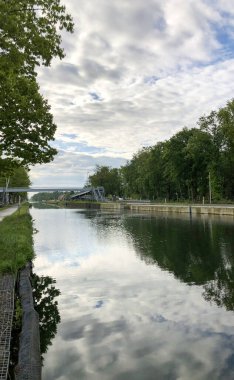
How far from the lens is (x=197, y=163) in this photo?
264 ft

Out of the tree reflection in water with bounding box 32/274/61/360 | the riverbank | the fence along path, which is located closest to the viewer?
the fence along path

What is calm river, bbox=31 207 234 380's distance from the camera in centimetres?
820

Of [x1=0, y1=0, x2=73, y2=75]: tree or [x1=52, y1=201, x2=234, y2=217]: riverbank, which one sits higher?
[x1=0, y1=0, x2=73, y2=75]: tree

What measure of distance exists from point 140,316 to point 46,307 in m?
3.38

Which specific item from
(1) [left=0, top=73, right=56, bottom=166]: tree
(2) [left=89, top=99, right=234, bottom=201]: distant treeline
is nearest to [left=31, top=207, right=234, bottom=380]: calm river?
(1) [left=0, top=73, right=56, bottom=166]: tree

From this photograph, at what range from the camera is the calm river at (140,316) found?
820 centimetres

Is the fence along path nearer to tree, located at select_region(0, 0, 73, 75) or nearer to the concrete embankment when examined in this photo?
tree, located at select_region(0, 0, 73, 75)

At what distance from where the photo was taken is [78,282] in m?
16.9

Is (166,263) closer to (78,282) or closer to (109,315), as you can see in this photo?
(78,282)

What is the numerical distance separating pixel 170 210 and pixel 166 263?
55.1m

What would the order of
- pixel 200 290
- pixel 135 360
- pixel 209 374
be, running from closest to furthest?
pixel 209 374 → pixel 135 360 → pixel 200 290

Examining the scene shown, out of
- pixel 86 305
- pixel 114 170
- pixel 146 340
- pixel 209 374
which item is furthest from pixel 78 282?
pixel 114 170

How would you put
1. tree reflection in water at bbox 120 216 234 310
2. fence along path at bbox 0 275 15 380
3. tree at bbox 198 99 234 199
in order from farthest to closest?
tree at bbox 198 99 234 199 < tree reflection in water at bbox 120 216 234 310 < fence along path at bbox 0 275 15 380

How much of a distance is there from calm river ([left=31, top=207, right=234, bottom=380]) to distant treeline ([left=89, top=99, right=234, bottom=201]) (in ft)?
172
